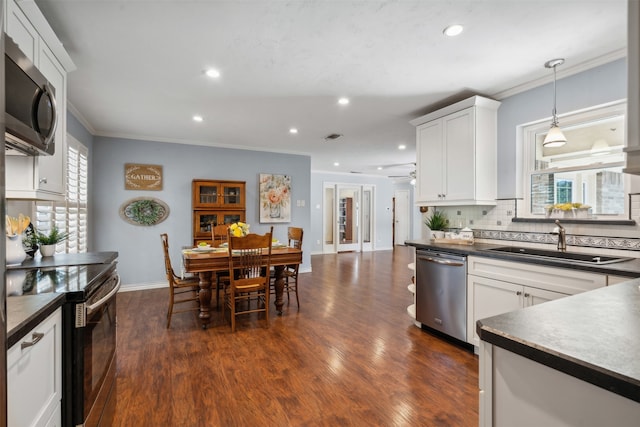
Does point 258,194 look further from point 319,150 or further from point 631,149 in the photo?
point 631,149

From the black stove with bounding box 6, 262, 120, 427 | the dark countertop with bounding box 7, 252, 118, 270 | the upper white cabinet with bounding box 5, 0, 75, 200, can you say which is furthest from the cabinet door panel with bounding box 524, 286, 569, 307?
the upper white cabinet with bounding box 5, 0, 75, 200

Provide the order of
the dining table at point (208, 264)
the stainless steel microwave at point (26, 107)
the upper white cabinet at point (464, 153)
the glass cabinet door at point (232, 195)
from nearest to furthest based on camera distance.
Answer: the stainless steel microwave at point (26, 107) → the upper white cabinet at point (464, 153) → the dining table at point (208, 264) → the glass cabinet door at point (232, 195)

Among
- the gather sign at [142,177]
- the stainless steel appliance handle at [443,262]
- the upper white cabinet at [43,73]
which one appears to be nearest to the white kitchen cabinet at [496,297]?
the stainless steel appliance handle at [443,262]

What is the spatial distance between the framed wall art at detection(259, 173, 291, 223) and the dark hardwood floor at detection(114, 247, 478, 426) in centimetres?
225

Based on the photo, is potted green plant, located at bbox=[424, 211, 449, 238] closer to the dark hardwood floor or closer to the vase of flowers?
the dark hardwood floor

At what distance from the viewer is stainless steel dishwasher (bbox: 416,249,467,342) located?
2738 mm

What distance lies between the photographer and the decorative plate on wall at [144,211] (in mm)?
4773

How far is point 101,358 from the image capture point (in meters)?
1.63

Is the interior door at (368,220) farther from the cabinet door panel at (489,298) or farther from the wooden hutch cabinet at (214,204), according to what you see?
the cabinet door panel at (489,298)

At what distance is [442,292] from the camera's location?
2.90 m

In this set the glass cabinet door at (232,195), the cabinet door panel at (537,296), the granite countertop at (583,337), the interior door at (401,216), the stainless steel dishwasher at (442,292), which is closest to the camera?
the granite countertop at (583,337)

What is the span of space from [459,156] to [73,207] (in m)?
4.49

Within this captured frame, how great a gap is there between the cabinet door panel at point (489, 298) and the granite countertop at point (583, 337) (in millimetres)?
1296

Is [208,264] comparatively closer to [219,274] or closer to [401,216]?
[219,274]
